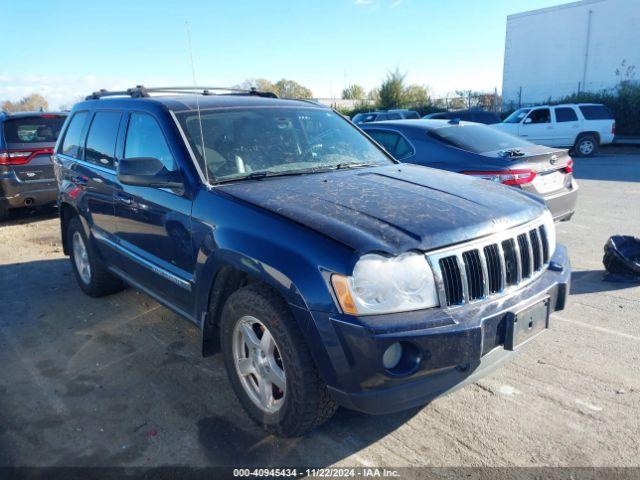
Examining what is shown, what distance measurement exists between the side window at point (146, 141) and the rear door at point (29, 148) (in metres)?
5.56

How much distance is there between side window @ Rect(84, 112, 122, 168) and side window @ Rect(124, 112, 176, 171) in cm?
30

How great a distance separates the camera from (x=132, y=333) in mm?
4383

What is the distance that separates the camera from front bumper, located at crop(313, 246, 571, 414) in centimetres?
228

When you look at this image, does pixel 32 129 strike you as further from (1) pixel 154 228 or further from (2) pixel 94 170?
(1) pixel 154 228

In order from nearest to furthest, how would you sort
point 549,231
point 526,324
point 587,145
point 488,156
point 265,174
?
point 526,324 → point 549,231 → point 265,174 → point 488,156 → point 587,145

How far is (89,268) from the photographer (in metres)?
5.07

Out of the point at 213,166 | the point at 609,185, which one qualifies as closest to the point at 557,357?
the point at 213,166

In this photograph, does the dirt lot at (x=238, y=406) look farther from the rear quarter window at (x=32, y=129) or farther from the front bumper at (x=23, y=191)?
the rear quarter window at (x=32, y=129)

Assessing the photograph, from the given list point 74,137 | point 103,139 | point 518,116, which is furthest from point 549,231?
point 518,116

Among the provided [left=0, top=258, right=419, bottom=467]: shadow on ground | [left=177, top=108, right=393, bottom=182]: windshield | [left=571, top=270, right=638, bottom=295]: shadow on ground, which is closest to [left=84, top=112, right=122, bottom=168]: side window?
[left=177, top=108, right=393, bottom=182]: windshield

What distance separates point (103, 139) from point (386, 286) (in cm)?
323

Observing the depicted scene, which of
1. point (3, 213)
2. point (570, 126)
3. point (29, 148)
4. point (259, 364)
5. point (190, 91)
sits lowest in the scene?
point (3, 213)

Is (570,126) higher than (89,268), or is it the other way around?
(570,126)

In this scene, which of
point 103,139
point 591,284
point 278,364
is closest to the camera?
point 278,364
